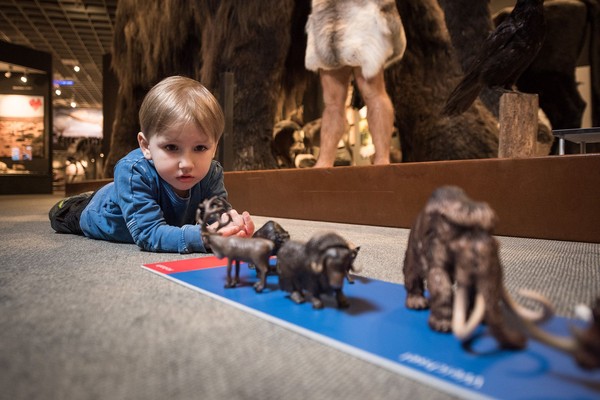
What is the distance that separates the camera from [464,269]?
22.5 inches

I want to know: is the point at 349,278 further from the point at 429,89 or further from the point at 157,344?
the point at 429,89

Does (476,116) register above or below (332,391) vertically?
above

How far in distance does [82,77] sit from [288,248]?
1323 centimetres

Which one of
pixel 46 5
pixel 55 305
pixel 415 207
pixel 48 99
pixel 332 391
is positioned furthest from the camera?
pixel 48 99

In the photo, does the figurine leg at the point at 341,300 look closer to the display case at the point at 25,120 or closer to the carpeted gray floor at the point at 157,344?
the carpeted gray floor at the point at 157,344

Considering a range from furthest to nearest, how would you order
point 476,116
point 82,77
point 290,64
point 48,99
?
1. point 82,77
2. point 48,99
3. point 290,64
4. point 476,116

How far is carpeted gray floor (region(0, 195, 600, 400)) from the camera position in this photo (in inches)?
18.7

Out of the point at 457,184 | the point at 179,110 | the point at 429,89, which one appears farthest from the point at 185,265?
the point at 429,89

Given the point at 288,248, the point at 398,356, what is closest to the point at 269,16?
the point at 288,248

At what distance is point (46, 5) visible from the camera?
7355 mm

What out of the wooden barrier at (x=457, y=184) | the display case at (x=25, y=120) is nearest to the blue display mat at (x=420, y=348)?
the wooden barrier at (x=457, y=184)

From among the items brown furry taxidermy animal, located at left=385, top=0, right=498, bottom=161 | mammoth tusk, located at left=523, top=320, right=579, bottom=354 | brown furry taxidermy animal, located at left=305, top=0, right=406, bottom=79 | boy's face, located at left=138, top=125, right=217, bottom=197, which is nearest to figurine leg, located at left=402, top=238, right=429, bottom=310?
mammoth tusk, located at left=523, top=320, right=579, bottom=354

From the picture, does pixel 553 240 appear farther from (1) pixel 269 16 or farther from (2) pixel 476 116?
(1) pixel 269 16

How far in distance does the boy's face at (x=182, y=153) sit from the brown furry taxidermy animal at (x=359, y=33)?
1.46 m
